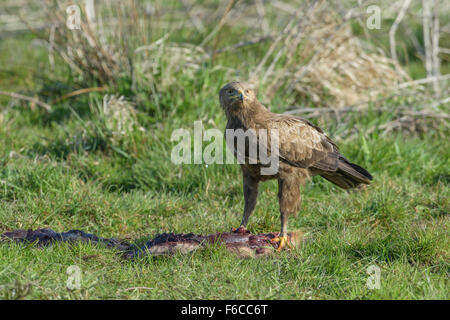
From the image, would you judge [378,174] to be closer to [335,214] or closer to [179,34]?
[335,214]

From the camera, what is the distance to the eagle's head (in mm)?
4234

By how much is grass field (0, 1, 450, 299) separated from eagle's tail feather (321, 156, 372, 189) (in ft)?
0.65

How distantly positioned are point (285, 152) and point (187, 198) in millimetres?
1239

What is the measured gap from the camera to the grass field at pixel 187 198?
3.49 metres

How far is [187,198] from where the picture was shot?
5195mm

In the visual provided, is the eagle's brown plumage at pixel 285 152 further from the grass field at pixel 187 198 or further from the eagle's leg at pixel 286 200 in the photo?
the grass field at pixel 187 198

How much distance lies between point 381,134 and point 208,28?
285 cm

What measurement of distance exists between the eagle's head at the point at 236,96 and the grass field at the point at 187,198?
1.02 m

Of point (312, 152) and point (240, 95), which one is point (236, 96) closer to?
point (240, 95)

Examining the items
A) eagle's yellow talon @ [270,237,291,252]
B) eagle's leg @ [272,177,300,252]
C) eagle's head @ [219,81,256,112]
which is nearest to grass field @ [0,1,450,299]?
eagle's yellow talon @ [270,237,291,252]

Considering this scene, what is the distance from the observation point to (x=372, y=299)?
3275 mm

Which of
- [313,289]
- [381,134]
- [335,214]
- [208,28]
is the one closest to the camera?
[313,289]

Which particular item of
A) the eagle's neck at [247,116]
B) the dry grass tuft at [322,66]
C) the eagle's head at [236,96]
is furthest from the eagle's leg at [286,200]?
the dry grass tuft at [322,66]
